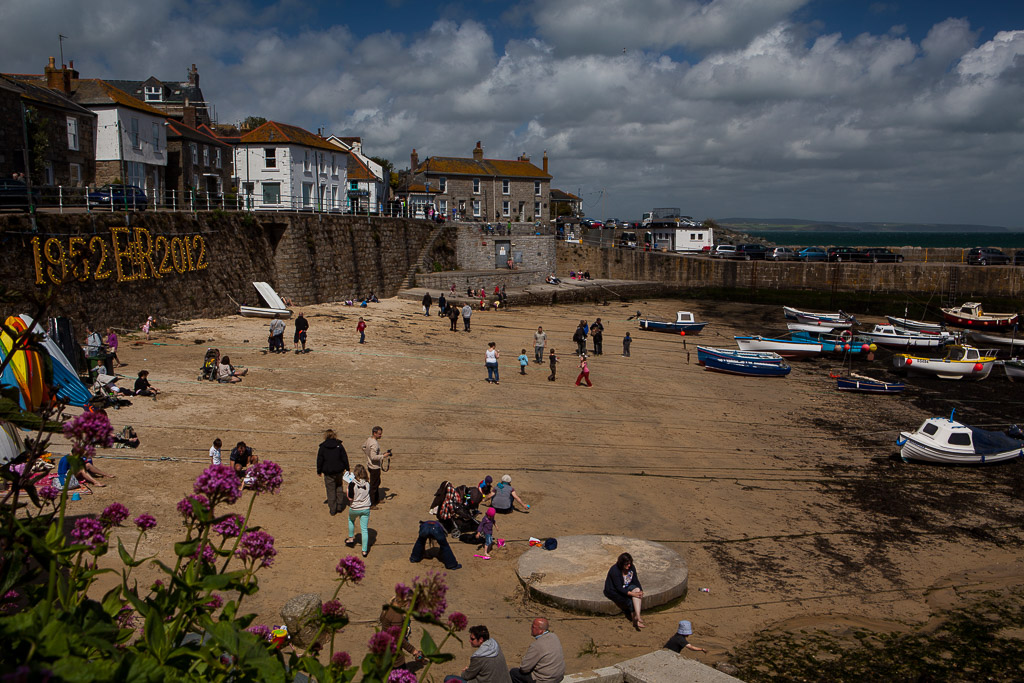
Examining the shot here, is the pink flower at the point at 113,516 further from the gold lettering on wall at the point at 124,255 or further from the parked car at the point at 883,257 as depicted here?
the parked car at the point at 883,257

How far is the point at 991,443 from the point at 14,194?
2497 centimetres

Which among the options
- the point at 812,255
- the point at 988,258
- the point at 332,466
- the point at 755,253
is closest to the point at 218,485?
the point at 332,466

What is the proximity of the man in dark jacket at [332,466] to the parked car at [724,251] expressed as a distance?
149 ft

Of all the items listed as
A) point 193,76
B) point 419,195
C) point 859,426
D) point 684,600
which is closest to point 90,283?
point 684,600

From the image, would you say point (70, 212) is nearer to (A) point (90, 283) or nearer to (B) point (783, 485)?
(A) point (90, 283)

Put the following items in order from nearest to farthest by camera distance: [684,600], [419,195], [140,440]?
1. [684,600]
2. [140,440]
3. [419,195]

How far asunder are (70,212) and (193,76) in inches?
1835

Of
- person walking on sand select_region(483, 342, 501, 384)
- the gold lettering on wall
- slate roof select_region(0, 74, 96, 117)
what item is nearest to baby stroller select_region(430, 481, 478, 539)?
person walking on sand select_region(483, 342, 501, 384)

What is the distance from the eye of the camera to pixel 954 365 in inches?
1105

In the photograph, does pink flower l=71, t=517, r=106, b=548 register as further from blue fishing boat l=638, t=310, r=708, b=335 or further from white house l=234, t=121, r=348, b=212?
white house l=234, t=121, r=348, b=212

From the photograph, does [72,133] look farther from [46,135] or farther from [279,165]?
[279,165]

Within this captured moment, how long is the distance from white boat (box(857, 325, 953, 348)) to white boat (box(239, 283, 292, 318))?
2580 cm

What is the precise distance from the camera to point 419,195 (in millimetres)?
57750

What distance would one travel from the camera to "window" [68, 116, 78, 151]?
2961 centimetres
